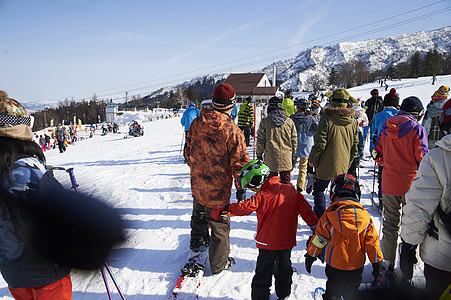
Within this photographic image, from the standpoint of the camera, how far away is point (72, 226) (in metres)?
1.22

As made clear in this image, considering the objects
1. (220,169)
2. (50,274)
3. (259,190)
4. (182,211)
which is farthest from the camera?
(182,211)

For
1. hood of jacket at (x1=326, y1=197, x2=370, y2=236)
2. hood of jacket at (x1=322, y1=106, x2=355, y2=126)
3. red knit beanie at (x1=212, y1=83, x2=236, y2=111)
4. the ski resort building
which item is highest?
the ski resort building

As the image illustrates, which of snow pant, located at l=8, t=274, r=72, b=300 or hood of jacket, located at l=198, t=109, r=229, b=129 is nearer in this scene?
snow pant, located at l=8, t=274, r=72, b=300

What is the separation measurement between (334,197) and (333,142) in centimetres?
145

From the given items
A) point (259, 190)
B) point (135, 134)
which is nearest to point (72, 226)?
point (259, 190)

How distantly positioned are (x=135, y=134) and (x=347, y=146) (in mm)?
19338

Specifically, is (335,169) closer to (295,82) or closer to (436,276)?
(436,276)

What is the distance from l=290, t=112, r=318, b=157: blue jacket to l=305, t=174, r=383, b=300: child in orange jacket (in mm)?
3013

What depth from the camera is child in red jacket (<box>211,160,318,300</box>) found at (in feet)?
7.46

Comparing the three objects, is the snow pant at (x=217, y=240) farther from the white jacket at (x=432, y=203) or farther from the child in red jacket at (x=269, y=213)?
the white jacket at (x=432, y=203)

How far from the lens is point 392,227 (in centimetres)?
283

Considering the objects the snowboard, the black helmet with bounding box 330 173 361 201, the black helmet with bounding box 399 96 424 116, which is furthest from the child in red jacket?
the black helmet with bounding box 399 96 424 116

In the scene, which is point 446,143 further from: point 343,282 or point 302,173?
point 302,173

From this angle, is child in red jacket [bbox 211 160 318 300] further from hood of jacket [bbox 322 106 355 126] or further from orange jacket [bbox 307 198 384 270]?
hood of jacket [bbox 322 106 355 126]
